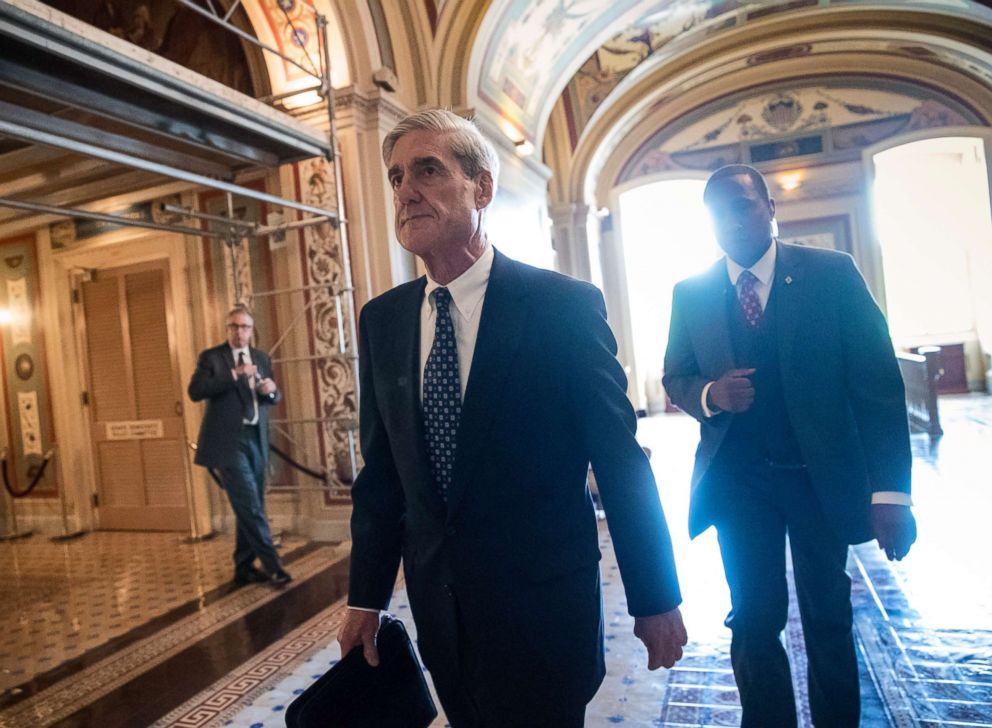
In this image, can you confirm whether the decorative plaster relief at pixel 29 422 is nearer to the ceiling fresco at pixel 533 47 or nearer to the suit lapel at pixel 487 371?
the ceiling fresco at pixel 533 47

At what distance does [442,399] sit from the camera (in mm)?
1407

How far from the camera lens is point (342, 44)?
5.69m

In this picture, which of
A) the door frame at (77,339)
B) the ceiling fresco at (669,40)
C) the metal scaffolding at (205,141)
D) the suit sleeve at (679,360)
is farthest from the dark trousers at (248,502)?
the ceiling fresco at (669,40)

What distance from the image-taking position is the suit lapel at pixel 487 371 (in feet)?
4.36

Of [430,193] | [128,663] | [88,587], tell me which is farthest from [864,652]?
[88,587]

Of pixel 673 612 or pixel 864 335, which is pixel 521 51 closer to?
pixel 864 335

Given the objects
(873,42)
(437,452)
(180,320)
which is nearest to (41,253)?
(180,320)

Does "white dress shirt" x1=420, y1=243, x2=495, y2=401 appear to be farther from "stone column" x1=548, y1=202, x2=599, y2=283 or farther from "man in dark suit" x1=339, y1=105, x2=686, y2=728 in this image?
"stone column" x1=548, y1=202, x2=599, y2=283

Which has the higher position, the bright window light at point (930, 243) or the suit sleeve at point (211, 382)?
the bright window light at point (930, 243)

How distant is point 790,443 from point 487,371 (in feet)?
3.42

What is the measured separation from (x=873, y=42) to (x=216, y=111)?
1037 cm

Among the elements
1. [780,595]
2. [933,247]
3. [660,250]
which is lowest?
[780,595]

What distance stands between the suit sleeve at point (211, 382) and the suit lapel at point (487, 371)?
149 inches

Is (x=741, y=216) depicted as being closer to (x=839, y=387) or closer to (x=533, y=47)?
(x=839, y=387)
